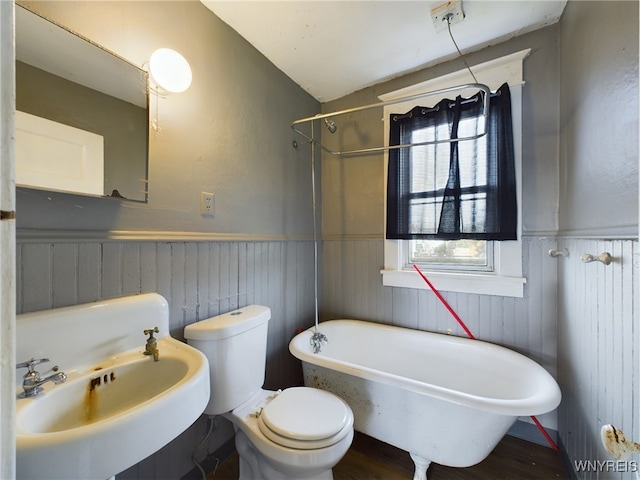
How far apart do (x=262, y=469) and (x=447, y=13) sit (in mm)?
2379

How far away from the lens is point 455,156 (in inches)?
67.2

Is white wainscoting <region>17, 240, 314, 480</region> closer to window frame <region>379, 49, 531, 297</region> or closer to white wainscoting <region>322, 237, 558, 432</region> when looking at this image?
white wainscoting <region>322, 237, 558, 432</region>

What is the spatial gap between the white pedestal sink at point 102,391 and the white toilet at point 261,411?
21cm

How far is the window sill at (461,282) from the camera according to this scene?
1.59 meters

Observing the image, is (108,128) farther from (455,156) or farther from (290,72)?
(455,156)

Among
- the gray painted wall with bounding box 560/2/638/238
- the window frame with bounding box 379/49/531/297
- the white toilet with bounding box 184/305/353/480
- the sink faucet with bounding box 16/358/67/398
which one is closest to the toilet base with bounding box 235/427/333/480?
the white toilet with bounding box 184/305/353/480

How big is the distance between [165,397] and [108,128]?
3.21 ft

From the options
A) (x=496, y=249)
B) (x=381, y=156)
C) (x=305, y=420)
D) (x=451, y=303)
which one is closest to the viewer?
(x=305, y=420)

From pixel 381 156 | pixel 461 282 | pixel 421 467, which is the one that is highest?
pixel 381 156

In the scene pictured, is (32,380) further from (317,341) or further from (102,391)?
(317,341)

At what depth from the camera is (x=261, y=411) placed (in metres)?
1.16

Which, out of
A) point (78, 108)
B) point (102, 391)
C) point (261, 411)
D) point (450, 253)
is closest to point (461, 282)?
point (450, 253)

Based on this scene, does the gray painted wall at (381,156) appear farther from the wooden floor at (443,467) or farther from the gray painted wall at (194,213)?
the wooden floor at (443,467)

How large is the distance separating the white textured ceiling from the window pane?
125cm
